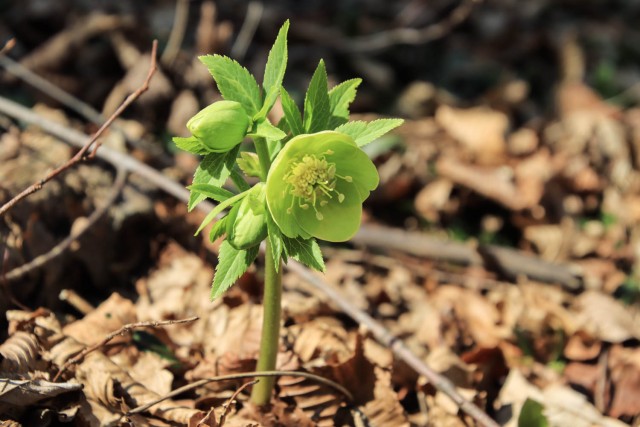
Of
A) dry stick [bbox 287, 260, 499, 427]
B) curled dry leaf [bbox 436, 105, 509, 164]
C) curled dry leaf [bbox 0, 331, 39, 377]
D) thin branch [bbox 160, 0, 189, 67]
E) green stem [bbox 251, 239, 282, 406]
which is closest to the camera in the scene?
green stem [bbox 251, 239, 282, 406]

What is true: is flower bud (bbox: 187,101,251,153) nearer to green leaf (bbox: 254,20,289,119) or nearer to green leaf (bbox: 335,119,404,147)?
green leaf (bbox: 254,20,289,119)

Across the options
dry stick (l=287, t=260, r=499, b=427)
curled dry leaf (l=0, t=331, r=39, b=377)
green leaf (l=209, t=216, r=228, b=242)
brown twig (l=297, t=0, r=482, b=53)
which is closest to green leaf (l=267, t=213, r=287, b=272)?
green leaf (l=209, t=216, r=228, b=242)

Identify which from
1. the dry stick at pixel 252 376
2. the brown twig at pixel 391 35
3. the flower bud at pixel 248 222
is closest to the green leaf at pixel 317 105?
the flower bud at pixel 248 222

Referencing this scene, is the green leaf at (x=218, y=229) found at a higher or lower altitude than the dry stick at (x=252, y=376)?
higher

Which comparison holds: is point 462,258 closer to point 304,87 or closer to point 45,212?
point 304,87

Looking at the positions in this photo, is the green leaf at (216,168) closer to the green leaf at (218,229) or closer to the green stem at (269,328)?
the green leaf at (218,229)

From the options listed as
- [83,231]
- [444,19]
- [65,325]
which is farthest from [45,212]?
[444,19]
